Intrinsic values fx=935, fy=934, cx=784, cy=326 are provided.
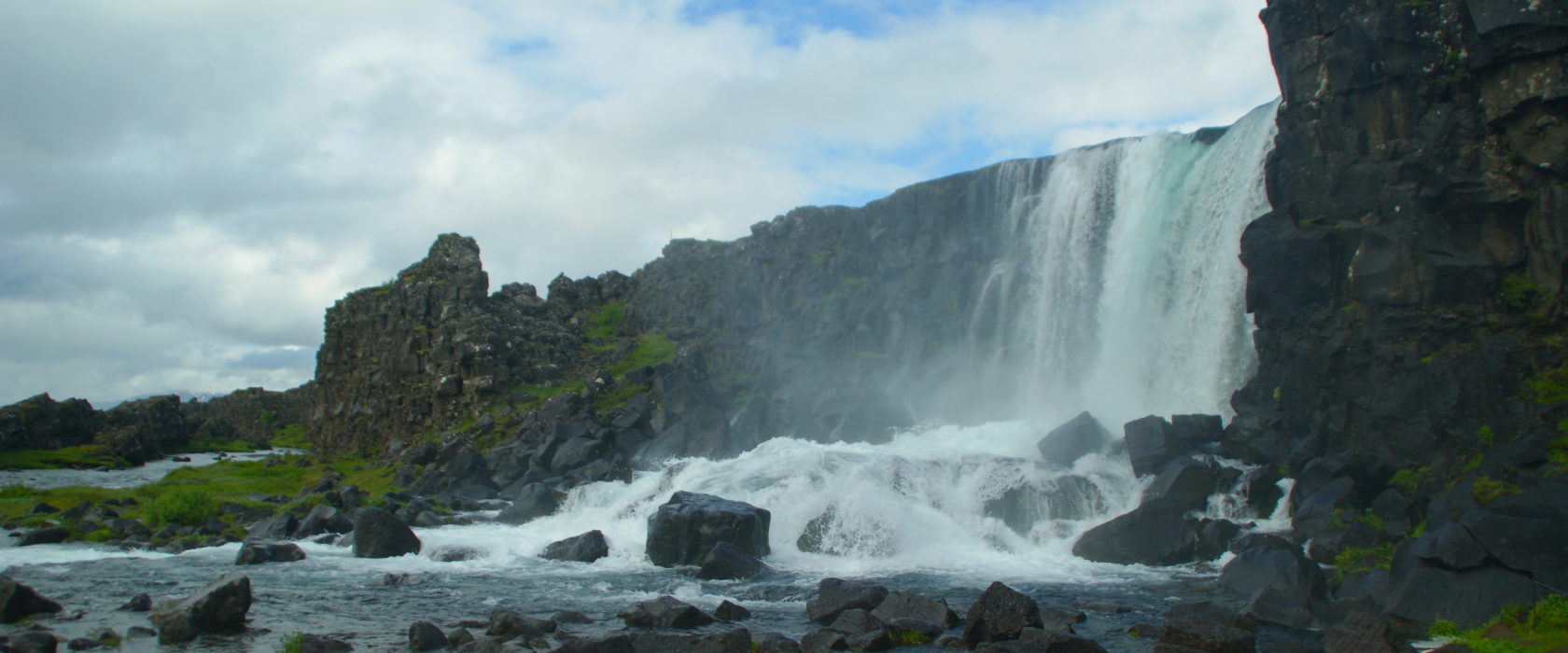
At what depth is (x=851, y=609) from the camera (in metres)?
18.8

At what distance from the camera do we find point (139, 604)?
64.2 feet

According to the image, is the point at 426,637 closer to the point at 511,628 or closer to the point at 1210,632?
the point at 511,628

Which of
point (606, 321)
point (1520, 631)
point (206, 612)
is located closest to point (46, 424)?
point (606, 321)

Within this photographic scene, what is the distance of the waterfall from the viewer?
40.2m

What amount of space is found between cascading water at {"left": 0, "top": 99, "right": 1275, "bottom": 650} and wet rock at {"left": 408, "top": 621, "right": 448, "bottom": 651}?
0.62m

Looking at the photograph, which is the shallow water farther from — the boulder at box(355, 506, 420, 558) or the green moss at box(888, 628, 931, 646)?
the green moss at box(888, 628, 931, 646)

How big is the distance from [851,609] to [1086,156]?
44573mm

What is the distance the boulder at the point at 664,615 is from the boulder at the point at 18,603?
1148 centimetres

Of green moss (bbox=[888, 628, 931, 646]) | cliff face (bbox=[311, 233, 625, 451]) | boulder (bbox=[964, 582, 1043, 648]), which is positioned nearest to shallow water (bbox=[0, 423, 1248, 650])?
boulder (bbox=[964, 582, 1043, 648])

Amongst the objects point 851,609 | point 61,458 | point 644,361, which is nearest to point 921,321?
point 644,361

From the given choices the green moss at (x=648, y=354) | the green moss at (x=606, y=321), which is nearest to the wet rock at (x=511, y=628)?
the green moss at (x=648, y=354)

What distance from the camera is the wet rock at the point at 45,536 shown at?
1188 inches

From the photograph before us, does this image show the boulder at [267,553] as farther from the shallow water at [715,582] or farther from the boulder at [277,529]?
the boulder at [277,529]

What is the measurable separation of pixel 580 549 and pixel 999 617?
15377 millimetres
